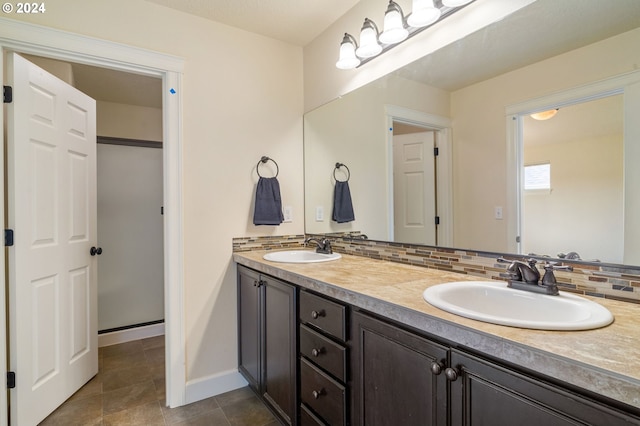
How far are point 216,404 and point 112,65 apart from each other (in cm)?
212

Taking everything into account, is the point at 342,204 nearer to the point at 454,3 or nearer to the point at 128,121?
the point at 454,3

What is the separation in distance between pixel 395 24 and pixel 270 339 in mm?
1733

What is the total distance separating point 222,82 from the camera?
213 cm

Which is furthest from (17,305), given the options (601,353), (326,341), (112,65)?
(601,353)

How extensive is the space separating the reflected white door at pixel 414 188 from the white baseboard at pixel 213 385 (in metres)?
1.45

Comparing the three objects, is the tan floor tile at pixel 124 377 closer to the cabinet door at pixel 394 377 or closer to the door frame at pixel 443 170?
the cabinet door at pixel 394 377

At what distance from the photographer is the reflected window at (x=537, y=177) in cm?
118

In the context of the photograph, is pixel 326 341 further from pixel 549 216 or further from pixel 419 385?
pixel 549 216

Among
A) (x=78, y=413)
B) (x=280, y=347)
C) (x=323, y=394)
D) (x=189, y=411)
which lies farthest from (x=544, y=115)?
(x=78, y=413)

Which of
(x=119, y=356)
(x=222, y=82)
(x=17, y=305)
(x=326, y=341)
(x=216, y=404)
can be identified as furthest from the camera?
(x=119, y=356)

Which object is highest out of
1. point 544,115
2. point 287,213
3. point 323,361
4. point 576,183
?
point 544,115

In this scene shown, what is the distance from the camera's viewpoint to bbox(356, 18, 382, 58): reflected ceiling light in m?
1.74

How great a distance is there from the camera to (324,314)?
1.28 meters

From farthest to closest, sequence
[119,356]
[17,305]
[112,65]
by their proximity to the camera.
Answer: [119,356] → [112,65] → [17,305]
